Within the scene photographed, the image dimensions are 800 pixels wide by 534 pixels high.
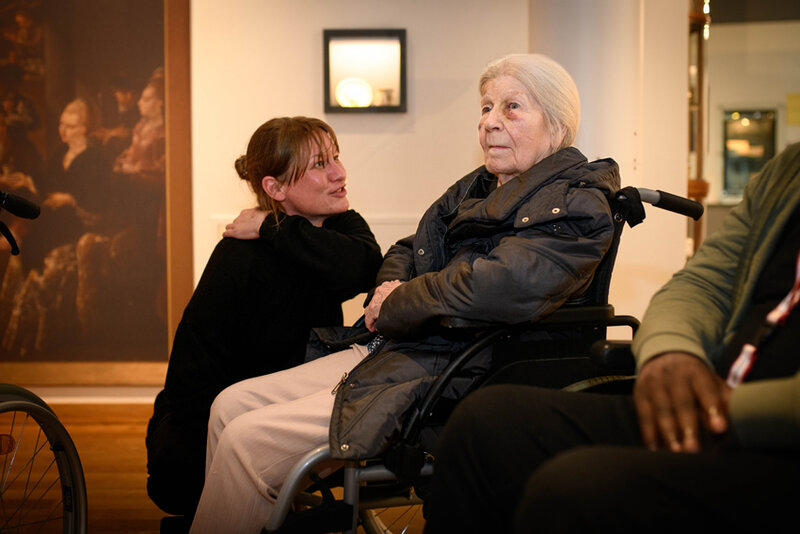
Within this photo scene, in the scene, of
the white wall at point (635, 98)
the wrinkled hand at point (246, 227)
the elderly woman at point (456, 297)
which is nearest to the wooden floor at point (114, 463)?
the elderly woman at point (456, 297)

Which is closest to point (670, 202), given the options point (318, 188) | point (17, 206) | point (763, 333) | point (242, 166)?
point (763, 333)

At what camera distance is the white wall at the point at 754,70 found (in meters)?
7.20

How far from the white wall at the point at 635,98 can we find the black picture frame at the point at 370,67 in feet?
2.15

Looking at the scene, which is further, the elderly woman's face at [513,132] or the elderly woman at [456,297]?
the elderly woman's face at [513,132]

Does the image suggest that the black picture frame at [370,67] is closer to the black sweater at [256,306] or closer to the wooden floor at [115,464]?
the black sweater at [256,306]

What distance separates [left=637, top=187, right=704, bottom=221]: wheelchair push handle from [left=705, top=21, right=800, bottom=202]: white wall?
604 centimetres

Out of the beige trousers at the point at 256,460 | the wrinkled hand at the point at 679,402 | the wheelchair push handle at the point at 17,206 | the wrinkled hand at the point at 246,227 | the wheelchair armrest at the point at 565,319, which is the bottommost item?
the beige trousers at the point at 256,460

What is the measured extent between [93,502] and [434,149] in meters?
2.07

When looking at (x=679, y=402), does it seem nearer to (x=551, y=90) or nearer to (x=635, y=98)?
(x=551, y=90)

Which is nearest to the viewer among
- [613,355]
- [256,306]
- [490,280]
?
[613,355]

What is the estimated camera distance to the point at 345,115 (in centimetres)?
347

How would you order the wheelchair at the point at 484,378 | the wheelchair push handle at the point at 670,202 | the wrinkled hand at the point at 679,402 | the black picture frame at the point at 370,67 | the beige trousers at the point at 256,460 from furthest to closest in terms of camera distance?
the black picture frame at the point at 370,67 → the wheelchair push handle at the point at 670,202 → the beige trousers at the point at 256,460 → the wheelchair at the point at 484,378 → the wrinkled hand at the point at 679,402

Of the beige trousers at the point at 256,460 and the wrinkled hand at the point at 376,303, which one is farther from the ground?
the wrinkled hand at the point at 376,303

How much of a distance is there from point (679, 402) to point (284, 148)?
4.49 feet
